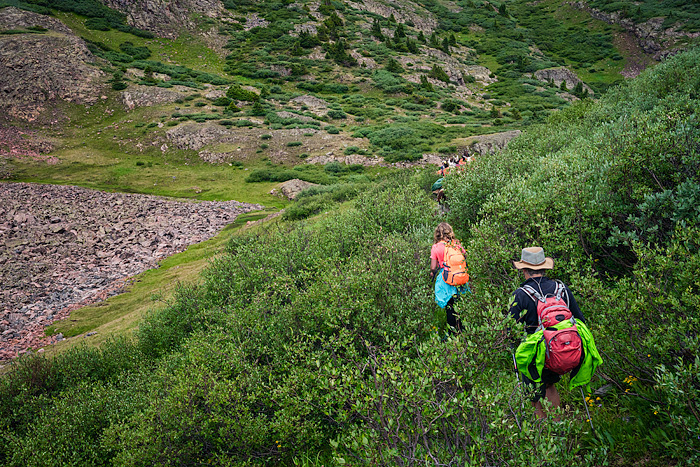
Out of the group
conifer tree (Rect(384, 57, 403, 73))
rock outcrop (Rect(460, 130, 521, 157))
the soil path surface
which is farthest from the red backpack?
conifer tree (Rect(384, 57, 403, 73))

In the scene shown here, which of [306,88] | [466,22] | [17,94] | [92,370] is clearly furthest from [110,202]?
[466,22]

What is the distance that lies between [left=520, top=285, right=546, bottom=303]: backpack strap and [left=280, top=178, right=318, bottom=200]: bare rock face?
28.6 m

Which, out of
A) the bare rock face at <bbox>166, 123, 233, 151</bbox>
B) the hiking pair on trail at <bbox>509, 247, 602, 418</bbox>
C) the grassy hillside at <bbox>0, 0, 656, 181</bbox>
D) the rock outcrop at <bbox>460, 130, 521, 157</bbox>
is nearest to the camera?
the hiking pair on trail at <bbox>509, 247, 602, 418</bbox>

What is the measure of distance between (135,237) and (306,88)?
2020 inches

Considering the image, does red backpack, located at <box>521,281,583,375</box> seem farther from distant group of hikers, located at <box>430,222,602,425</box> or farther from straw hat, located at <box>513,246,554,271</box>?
straw hat, located at <box>513,246,554,271</box>

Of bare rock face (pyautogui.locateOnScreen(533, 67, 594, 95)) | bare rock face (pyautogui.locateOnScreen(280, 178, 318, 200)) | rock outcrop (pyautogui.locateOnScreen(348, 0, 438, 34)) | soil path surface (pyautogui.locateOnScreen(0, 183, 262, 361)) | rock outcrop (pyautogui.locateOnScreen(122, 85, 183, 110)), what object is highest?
rock outcrop (pyautogui.locateOnScreen(348, 0, 438, 34))

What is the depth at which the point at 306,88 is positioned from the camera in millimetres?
65625

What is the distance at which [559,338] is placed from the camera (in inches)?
158

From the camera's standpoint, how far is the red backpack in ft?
13.1

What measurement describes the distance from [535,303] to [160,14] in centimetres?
10569

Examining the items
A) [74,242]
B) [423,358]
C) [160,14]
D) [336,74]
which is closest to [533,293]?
[423,358]

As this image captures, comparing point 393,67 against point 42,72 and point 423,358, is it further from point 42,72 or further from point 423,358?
point 423,358

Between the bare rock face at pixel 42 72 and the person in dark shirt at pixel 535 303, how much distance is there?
63442 millimetres

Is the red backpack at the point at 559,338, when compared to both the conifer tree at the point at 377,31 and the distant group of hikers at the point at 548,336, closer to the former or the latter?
the distant group of hikers at the point at 548,336
